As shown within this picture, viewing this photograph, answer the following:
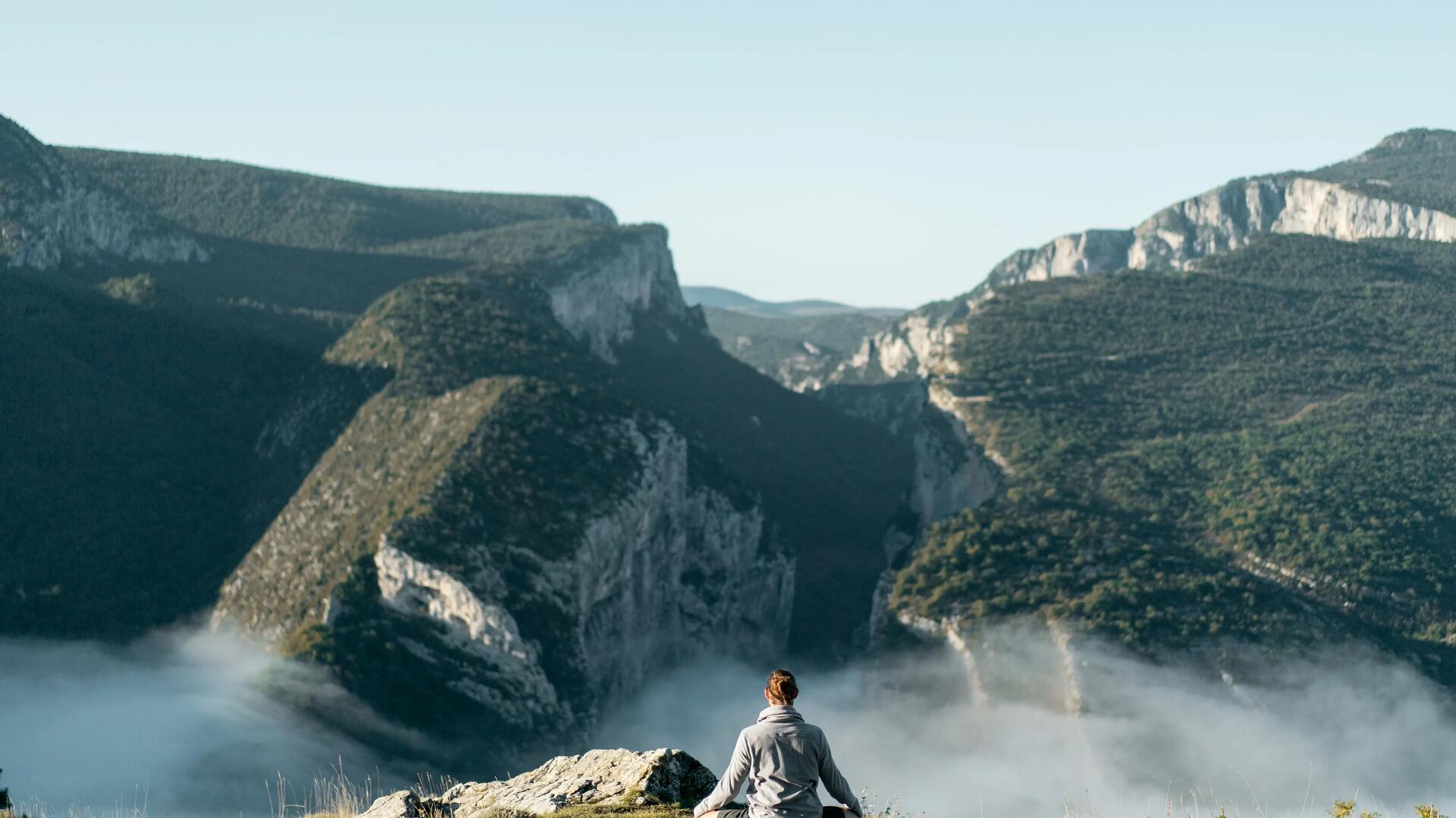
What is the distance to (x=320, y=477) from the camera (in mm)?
111375

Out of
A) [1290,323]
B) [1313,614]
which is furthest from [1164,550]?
[1290,323]

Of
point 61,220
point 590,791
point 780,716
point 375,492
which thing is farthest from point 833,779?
Result: point 61,220

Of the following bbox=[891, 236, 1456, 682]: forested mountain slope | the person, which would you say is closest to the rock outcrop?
the person

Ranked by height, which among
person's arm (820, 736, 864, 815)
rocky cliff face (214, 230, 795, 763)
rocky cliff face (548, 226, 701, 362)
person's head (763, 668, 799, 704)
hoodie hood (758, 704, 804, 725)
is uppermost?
rocky cliff face (548, 226, 701, 362)

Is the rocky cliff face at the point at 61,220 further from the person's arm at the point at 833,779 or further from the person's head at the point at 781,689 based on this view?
the person's arm at the point at 833,779

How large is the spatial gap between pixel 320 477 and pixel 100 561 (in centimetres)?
1546

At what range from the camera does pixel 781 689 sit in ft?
66.9

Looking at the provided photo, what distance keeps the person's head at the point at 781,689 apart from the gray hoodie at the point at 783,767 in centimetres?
12

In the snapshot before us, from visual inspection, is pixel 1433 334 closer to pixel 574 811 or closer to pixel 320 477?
pixel 320 477

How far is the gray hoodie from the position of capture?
20484mm

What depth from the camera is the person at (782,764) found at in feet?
67.2

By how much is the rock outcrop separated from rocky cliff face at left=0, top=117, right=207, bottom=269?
116938mm

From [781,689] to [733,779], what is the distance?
1.38 metres

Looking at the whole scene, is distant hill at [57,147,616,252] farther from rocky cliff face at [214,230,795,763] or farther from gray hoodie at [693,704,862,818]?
gray hoodie at [693,704,862,818]
